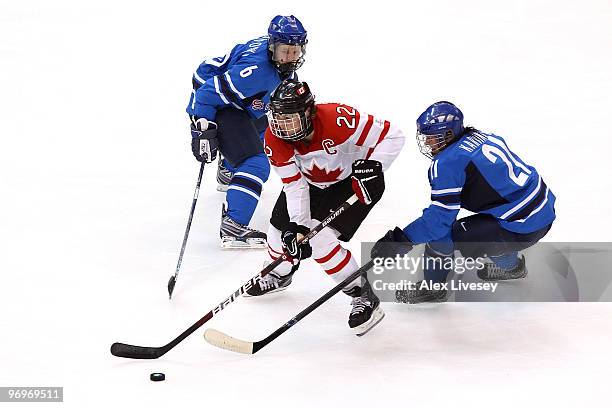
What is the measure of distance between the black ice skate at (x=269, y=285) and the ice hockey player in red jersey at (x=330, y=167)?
0.27 meters

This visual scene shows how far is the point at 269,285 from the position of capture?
13.6ft

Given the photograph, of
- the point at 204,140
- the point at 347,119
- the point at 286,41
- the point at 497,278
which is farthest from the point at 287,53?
the point at 497,278

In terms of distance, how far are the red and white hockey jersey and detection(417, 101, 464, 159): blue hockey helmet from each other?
11cm

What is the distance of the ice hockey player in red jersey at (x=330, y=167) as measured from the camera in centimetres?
366

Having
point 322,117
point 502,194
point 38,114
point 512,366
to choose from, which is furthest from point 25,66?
point 512,366

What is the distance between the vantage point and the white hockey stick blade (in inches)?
139

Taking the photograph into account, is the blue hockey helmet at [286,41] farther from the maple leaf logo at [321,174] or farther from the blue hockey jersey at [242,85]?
the maple leaf logo at [321,174]

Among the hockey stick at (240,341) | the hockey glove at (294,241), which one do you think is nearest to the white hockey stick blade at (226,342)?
the hockey stick at (240,341)

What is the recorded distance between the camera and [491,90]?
6.45 m

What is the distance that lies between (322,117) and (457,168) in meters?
0.54

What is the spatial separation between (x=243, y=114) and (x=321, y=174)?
1.04 meters

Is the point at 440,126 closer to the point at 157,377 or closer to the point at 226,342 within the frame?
the point at 226,342

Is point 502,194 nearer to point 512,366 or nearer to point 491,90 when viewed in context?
point 512,366

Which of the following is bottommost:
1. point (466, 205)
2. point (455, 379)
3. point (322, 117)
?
point (455, 379)
